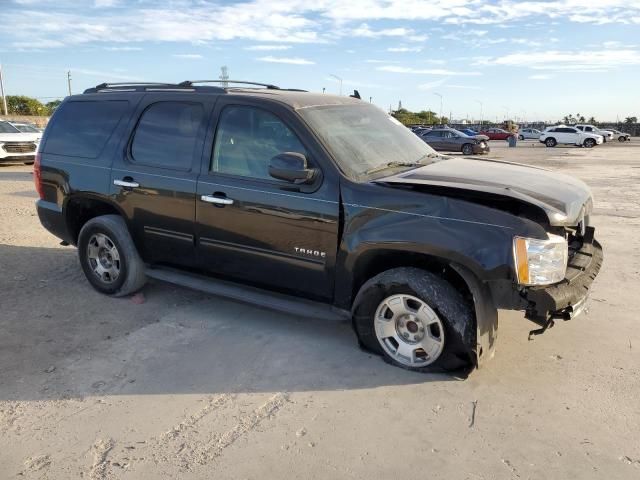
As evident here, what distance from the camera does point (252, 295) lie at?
14.3 feet

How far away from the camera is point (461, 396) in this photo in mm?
3479

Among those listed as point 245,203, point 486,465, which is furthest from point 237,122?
point 486,465

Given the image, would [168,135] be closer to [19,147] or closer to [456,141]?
[19,147]

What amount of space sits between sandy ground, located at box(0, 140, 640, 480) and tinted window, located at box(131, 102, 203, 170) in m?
1.35

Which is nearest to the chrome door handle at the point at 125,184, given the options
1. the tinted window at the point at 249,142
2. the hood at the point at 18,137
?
the tinted window at the point at 249,142

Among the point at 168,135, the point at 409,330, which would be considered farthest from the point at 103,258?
the point at 409,330

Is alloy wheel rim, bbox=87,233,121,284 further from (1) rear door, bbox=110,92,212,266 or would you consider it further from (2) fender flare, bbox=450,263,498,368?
(2) fender flare, bbox=450,263,498,368

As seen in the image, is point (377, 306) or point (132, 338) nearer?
point (377, 306)

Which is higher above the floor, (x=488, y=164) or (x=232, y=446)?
(x=488, y=164)

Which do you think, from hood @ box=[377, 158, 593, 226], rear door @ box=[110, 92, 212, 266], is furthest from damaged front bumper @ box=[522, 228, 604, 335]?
rear door @ box=[110, 92, 212, 266]

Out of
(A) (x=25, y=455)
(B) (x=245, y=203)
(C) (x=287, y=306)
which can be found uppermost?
(B) (x=245, y=203)

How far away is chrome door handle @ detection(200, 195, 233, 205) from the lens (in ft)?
14.0

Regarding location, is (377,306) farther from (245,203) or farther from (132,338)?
(132,338)

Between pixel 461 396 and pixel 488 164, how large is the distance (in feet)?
6.84
